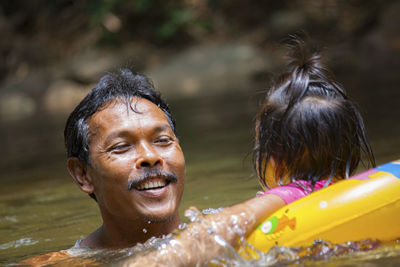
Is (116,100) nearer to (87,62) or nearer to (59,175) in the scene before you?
(59,175)

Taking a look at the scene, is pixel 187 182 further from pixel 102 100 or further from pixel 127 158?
pixel 127 158

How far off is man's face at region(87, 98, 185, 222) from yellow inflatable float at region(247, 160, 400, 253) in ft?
1.94

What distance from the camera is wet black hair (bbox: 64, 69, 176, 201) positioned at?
3.02 m

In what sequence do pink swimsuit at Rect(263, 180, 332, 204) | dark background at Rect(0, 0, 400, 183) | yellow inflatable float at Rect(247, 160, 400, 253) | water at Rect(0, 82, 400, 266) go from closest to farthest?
yellow inflatable float at Rect(247, 160, 400, 253), pink swimsuit at Rect(263, 180, 332, 204), water at Rect(0, 82, 400, 266), dark background at Rect(0, 0, 400, 183)

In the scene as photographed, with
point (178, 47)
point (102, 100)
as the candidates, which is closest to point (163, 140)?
point (102, 100)

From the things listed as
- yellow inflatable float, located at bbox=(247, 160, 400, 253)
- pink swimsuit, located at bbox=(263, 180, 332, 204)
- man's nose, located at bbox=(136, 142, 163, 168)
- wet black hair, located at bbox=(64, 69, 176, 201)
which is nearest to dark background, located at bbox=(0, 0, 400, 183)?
wet black hair, located at bbox=(64, 69, 176, 201)

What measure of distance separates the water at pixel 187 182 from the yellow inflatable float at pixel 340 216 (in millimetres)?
54

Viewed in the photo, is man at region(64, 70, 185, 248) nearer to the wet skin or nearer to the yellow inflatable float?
the wet skin

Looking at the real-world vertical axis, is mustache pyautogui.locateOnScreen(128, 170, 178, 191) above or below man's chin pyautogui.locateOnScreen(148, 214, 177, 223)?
above

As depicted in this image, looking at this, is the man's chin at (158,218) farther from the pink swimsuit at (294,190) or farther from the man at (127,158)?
the pink swimsuit at (294,190)

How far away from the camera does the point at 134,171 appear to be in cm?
272

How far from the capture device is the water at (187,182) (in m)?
3.42

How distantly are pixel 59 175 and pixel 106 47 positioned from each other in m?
14.3

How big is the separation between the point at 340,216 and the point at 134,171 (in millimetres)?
944
